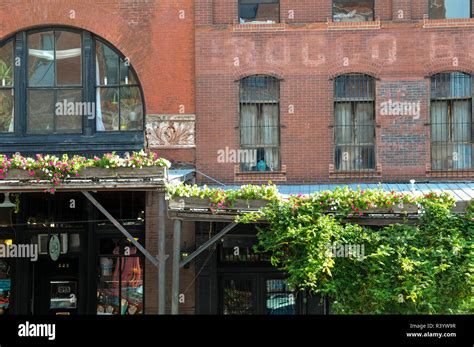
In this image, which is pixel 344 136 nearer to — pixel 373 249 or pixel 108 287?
pixel 373 249

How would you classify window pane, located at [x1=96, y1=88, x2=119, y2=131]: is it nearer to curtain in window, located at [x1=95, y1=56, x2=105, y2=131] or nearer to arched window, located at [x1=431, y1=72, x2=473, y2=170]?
curtain in window, located at [x1=95, y1=56, x2=105, y2=131]

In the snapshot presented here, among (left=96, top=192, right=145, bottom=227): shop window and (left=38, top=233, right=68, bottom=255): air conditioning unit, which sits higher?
(left=96, top=192, right=145, bottom=227): shop window

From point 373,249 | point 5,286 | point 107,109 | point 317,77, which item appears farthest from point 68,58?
point 373,249

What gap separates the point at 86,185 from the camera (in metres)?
15.1

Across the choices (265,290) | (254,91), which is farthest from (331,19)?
(265,290)

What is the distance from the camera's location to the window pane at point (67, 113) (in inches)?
752

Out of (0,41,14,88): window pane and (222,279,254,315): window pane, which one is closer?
(222,279,254,315): window pane

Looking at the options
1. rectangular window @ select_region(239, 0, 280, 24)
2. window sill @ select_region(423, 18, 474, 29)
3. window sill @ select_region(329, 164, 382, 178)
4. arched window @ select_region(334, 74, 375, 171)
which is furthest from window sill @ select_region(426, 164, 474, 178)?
rectangular window @ select_region(239, 0, 280, 24)

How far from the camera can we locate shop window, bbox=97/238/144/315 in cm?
1888

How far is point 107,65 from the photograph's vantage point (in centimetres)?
1914

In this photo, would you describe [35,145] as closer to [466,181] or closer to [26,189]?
[26,189]

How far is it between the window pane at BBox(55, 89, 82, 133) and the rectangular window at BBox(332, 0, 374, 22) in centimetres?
688

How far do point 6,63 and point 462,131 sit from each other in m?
11.8

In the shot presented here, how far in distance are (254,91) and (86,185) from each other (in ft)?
18.2
